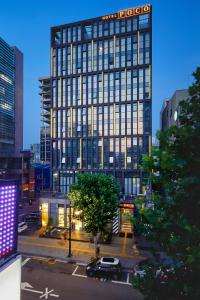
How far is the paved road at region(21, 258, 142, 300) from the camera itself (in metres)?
18.4

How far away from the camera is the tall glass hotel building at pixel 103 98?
65312mm

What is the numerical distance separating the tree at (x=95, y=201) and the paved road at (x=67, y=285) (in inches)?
160

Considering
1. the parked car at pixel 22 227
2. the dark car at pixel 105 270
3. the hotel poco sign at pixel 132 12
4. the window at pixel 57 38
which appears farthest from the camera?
the window at pixel 57 38

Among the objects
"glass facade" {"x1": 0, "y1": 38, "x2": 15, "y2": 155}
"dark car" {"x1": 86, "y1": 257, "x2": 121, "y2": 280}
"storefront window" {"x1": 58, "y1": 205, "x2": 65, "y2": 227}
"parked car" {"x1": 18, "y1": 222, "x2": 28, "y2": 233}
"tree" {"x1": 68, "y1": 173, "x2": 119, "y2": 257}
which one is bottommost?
"parked car" {"x1": 18, "y1": 222, "x2": 28, "y2": 233}

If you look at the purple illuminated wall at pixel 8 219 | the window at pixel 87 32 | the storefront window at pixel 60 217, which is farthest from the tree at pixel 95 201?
the window at pixel 87 32

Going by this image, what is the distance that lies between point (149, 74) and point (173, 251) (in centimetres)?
6240

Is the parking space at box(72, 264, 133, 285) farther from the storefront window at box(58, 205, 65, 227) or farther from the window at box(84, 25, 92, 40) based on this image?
the window at box(84, 25, 92, 40)

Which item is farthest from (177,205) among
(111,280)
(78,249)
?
(78,249)

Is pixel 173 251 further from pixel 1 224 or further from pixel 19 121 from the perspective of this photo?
pixel 19 121

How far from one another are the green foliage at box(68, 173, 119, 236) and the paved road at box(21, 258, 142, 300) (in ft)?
14.9

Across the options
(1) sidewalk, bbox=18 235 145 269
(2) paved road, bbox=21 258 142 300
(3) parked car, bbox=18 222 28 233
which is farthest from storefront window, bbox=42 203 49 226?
(2) paved road, bbox=21 258 142 300

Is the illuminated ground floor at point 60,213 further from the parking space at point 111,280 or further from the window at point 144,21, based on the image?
the window at point 144,21

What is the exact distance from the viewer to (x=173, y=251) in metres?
8.08

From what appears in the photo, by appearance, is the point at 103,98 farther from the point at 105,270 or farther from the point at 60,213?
→ the point at 105,270
